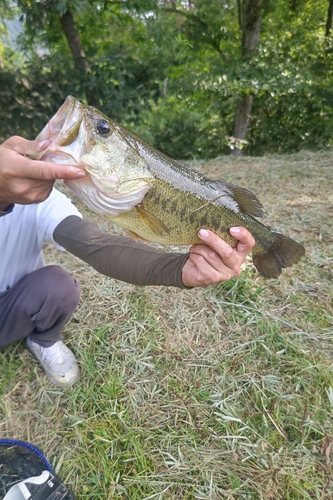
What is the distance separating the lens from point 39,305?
2088 millimetres

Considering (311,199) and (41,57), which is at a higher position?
(41,57)


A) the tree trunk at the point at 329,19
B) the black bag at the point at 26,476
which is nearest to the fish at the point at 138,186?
the black bag at the point at 26,476

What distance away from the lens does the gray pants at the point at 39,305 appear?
2070mm

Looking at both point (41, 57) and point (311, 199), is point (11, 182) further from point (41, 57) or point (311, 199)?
point (41, 57)

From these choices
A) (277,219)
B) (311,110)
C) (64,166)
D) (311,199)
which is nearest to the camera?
(64,166)

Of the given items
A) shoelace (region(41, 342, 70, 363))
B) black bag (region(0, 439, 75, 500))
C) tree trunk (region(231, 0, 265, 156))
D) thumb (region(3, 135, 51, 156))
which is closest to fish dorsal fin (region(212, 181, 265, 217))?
thumb (region(3, 135, 51, 156))

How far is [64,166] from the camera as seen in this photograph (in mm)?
1231

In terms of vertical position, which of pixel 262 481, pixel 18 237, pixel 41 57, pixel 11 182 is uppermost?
pixel 41 57

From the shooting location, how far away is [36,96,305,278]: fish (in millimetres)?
1274

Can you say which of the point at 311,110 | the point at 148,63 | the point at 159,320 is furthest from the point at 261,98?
the point at 159,320

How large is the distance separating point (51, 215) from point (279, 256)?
57.6 inches

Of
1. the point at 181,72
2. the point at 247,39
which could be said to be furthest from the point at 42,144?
the point at 247,39

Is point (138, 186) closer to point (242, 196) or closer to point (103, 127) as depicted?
point (103, 127)

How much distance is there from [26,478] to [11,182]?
4.95 feet
